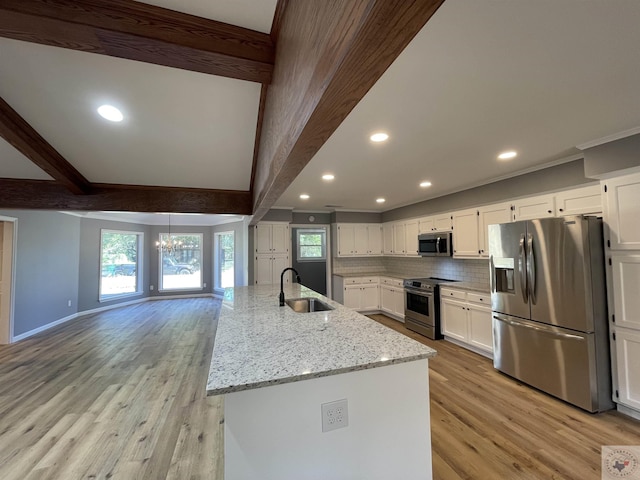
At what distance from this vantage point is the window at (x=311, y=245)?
241 inches

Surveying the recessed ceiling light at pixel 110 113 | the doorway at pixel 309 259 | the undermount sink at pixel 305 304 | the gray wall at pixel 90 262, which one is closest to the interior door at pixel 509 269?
the undermount sink at pixel 305 304

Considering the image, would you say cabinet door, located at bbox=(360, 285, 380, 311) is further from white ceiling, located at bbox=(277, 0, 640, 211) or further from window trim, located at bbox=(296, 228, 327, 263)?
white ceiling, located at bbox=(277, 0, 640, 211)

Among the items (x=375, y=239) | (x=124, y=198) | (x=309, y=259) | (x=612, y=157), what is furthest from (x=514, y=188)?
(x=124, y=198)

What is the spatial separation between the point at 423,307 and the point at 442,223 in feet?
4.70

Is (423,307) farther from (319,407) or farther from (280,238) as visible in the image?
(319,407)

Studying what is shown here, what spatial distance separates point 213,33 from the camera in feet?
4.47

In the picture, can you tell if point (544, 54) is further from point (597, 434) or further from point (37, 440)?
point (37, 440)

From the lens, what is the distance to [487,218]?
11.9 feet

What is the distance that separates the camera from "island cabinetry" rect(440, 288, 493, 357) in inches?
134

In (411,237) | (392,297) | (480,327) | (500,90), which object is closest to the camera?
(500,90)

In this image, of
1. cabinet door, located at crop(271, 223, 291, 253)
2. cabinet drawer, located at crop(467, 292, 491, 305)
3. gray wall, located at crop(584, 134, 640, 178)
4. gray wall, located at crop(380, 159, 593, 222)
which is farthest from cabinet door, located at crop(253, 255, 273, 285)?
gray wall, located at crop(584, 134, 640, 178)

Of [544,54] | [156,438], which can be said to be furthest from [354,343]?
[156,438]

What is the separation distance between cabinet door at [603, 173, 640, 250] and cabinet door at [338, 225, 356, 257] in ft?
13.2

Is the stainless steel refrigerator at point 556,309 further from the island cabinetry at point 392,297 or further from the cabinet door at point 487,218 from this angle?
the island cabinetry at point 392,297
